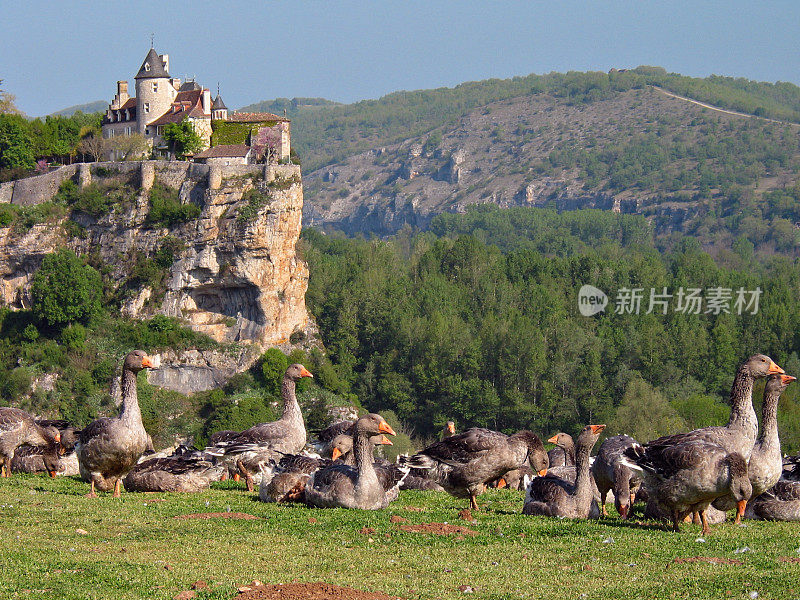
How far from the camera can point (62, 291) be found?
8794 centimetres

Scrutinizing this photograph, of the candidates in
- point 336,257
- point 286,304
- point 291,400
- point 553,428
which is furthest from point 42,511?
point 336,257

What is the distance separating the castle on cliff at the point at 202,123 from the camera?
92.4 m

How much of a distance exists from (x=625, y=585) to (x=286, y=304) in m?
83.5

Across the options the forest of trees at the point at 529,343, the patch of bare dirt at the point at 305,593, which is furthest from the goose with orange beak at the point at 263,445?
the forest of trees at the point at 529,343

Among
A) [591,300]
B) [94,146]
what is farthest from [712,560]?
[591,300]

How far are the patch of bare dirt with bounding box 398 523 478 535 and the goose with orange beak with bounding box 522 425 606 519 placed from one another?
2286 mm

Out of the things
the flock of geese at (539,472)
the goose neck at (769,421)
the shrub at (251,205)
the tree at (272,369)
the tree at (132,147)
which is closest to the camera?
the flock of geese at (539,472)

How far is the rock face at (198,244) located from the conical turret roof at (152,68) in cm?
859

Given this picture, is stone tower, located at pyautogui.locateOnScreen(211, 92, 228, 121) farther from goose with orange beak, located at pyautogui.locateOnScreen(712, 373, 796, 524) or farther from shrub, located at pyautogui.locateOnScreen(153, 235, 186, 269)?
goose with orange beak, located at pyautogui.locateOnScreen(712, 373, 796, 524)

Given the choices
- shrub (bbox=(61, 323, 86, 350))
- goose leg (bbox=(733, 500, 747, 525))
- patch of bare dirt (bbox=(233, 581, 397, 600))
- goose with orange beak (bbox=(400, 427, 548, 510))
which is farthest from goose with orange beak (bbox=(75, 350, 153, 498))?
shrub (bbox=(61, 323, 86, 350))

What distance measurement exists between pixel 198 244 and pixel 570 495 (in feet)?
249

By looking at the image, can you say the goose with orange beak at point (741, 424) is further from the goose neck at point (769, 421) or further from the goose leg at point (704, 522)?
the goose leg at point (704, 522)

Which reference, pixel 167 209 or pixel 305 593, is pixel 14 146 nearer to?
pixel 167 209

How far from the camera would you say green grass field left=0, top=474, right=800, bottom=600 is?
13.4 meters
